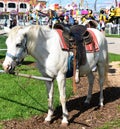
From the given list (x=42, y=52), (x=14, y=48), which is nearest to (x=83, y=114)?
(x=42, y=52)

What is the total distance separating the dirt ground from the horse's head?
1260 mm

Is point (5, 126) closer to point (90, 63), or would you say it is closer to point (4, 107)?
point (4, 107)

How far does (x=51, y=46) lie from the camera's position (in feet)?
20.3

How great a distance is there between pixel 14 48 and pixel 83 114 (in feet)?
7.54

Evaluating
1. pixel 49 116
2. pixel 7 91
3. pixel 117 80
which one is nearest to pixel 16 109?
pixel 49 116

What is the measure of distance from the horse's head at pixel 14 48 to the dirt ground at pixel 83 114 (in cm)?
126

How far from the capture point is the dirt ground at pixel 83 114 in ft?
21.2

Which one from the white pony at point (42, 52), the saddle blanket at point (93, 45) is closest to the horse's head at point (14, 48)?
the white pony at point (42, 52)

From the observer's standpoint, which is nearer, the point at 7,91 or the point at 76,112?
the point at 76,112

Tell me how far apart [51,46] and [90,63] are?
115 centimetres

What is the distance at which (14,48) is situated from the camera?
18.4 feet

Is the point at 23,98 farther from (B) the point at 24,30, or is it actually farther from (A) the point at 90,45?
(B) the point at 24,30

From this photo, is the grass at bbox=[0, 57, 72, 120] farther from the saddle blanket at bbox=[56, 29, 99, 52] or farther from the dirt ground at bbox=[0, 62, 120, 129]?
the saddle blanket at bbox=[56, 29, 99, 52]

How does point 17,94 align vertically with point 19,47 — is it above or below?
below
